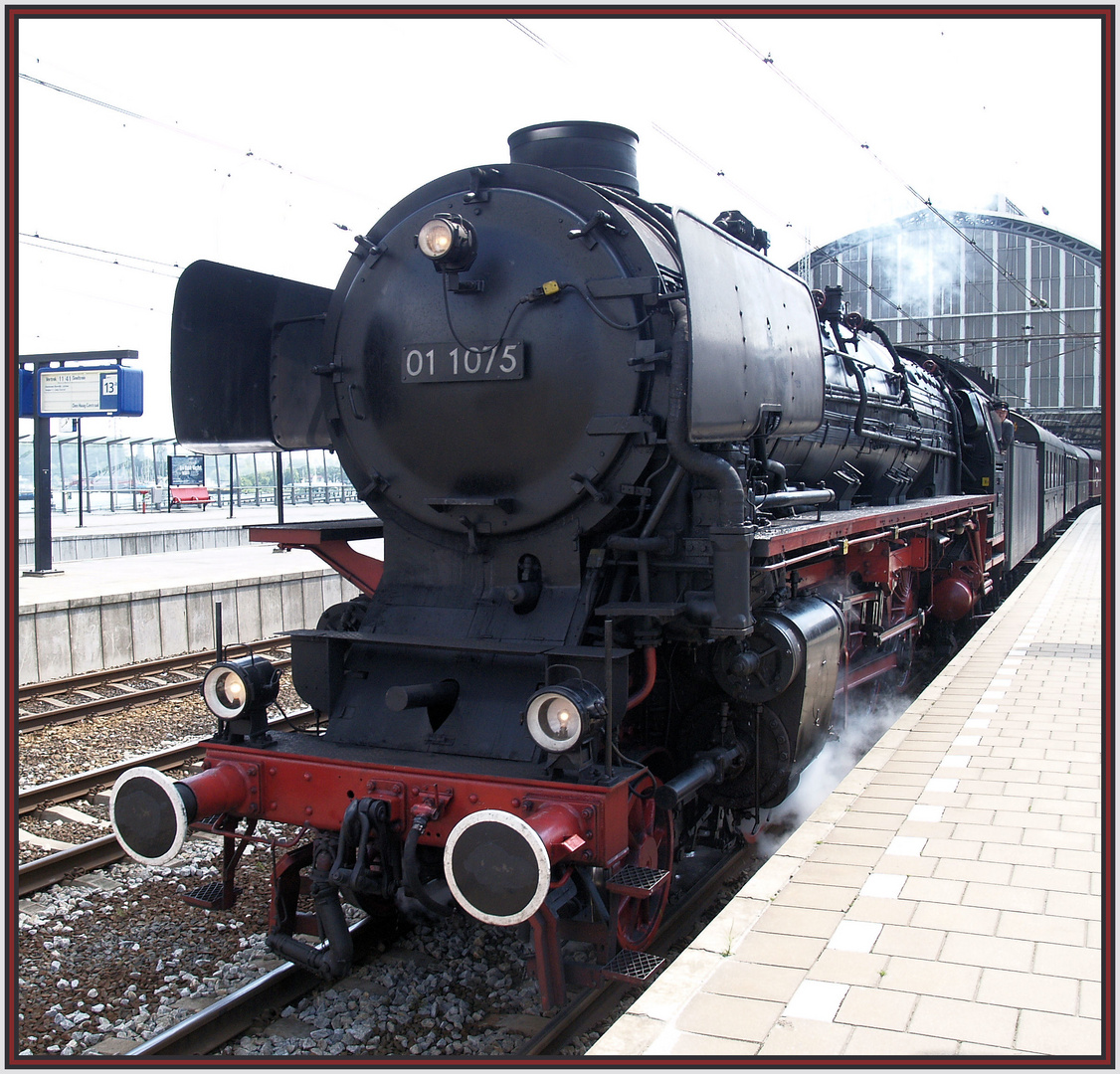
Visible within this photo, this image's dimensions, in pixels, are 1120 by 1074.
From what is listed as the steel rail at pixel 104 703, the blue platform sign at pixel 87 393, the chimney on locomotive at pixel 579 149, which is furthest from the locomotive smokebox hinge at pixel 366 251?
the blue platform sign at pixel 87 393

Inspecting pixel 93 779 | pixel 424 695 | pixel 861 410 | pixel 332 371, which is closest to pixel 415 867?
pixel 424 695

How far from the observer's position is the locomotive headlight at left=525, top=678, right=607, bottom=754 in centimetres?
333

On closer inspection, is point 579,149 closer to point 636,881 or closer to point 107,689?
point 636,881

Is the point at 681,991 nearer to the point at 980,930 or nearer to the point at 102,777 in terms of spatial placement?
the point at 980,930

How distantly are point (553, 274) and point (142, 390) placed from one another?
1209 cm

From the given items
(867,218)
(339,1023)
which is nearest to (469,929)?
(339,1023)

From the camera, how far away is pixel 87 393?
43.7 feet

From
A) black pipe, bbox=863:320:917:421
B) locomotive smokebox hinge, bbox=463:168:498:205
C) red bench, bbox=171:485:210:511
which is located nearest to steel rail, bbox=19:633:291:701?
locomotive smokebox hinge, bbox=463:168:498:205

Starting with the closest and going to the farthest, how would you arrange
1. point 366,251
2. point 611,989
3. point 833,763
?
point 611,989 → point 366,251 → point 833,763

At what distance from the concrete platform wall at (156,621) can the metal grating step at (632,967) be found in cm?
762

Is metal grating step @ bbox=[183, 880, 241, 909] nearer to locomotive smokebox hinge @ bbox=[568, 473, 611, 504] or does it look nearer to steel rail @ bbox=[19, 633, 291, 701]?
locomotive smokebox hinge @ bbox=[568, 473, 611, 504]

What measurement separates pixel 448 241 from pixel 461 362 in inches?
20.7

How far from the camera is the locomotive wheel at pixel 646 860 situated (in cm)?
358

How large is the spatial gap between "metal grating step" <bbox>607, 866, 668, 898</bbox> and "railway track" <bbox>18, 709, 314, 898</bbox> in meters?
1.80
